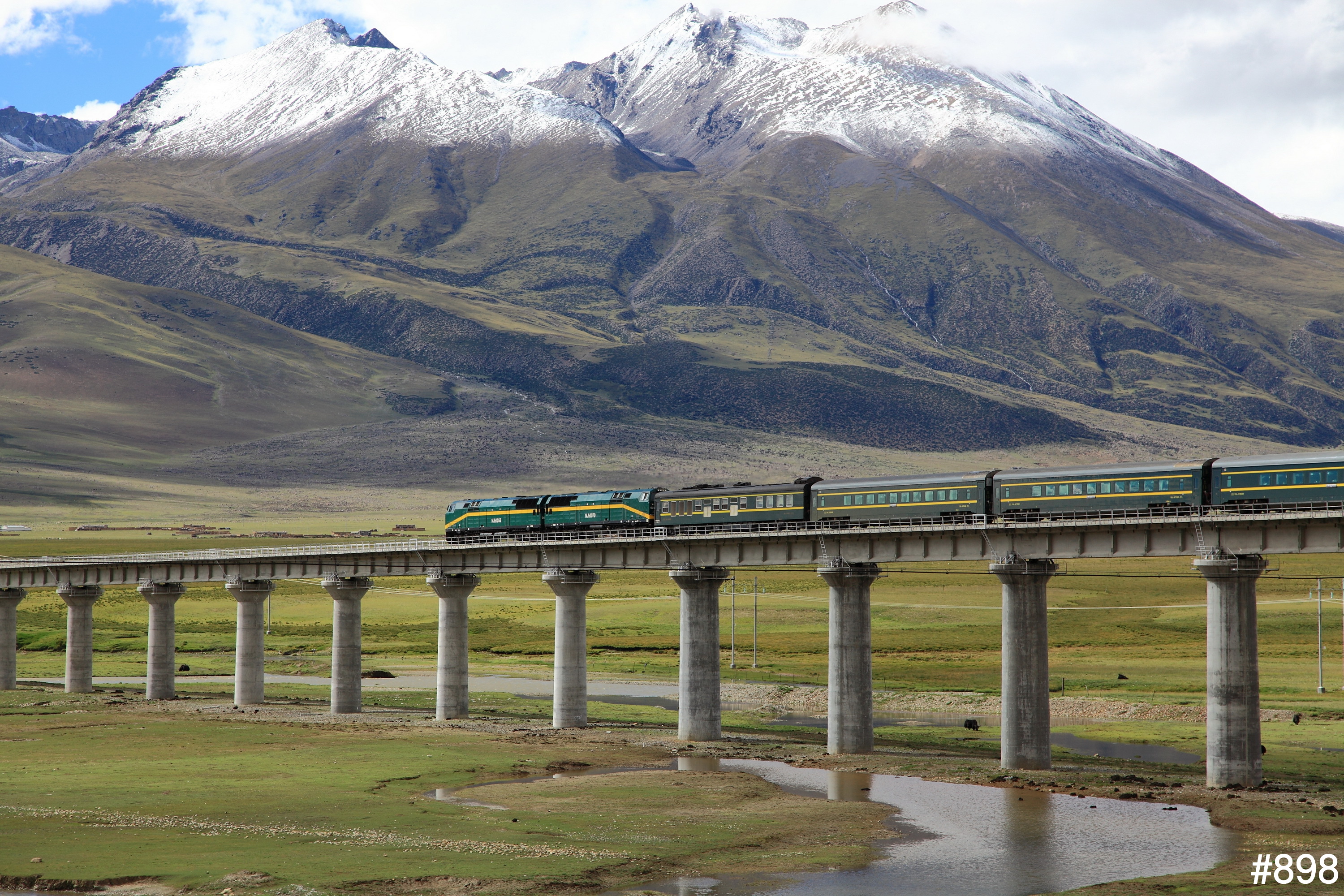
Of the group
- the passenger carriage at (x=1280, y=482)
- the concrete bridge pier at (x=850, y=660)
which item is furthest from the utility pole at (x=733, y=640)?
the passenger carriage at (x=1280, y=482)

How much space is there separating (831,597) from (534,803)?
2280cm

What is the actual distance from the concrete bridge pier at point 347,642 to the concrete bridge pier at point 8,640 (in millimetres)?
34276

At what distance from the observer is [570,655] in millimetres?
89125

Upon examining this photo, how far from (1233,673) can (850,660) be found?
21.2 m

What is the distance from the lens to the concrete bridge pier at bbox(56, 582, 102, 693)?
371ft

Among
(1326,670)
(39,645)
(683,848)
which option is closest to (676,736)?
(683,848)

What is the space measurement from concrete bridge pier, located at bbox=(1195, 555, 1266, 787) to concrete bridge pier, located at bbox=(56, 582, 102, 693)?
8796 cm

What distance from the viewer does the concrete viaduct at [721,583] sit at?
64.1 meters

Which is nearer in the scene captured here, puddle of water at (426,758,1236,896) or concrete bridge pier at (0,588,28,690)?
puddle of water at (426,758,1236,896)

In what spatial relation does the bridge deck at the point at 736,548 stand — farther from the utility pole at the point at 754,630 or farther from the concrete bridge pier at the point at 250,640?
the utility pole at the point at 754,630

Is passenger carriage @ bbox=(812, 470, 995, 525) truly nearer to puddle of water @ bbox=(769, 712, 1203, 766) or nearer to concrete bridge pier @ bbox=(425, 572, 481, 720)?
puddle of water @ bbox=(769, 712, 1203, 766)

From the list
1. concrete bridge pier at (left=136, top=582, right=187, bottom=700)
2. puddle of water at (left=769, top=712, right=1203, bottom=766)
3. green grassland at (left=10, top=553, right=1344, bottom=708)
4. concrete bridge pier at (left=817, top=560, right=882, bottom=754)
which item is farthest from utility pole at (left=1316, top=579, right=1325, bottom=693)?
concrete bridge pier at (left=136, top=582, right=187, bottom=700)

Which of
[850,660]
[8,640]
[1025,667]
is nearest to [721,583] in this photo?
[850,660]

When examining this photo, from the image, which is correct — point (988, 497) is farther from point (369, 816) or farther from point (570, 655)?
point (369, 816)
